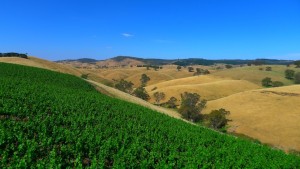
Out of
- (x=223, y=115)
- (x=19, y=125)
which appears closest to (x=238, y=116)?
(x=223, y=115)

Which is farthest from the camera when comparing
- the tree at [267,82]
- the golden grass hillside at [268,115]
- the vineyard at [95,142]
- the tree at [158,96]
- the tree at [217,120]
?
the tree at [267,82]

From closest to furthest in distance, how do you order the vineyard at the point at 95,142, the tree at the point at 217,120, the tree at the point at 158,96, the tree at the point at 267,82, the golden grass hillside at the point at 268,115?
the vineyard at the point at 95,142 < the golden grass hillside at the point at 268,115 < the tree at the point at 217,120 < the tree at the point at 158,96 < the tree at the point at 267,82

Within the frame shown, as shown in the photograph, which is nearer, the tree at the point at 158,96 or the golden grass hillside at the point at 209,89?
the tree at the point at 158,96

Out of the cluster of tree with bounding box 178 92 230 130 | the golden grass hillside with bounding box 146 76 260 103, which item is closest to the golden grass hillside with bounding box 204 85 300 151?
the cluster of tree with bounding box 178 92 230 130

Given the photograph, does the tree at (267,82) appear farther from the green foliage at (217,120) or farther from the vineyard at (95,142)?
the vineyard at (95,142)

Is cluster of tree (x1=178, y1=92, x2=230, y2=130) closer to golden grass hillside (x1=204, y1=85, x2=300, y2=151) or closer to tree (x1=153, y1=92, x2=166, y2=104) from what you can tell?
golden grass hillside (x1=204, y1=85, x2=300, y2=151)

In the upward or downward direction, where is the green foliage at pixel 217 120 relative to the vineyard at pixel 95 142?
downward

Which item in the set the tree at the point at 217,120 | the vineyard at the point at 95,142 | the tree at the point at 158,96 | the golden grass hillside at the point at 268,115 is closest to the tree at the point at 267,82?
the golden grass hillside at the point at 268,115
